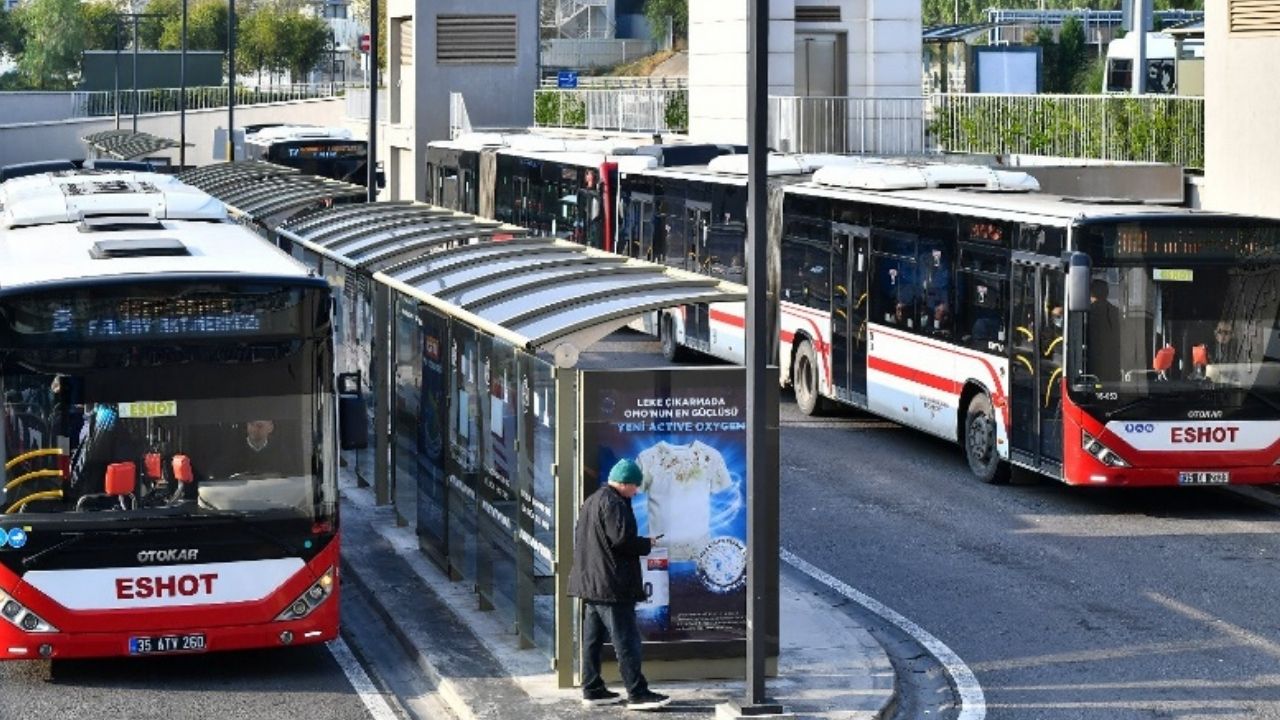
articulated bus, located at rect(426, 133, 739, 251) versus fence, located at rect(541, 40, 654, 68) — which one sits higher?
fence, located at rect(541, 40, 654, 68)

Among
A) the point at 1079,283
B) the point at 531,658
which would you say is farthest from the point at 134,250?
the point at 1079,283

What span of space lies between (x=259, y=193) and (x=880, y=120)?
17.3 metres

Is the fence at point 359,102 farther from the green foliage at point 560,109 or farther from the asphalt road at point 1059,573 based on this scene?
the asphalt road at point 1059,573

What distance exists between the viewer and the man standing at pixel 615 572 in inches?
508

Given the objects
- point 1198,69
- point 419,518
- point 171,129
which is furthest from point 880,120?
point 171,129

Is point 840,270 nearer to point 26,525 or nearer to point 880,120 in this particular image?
point 26,525

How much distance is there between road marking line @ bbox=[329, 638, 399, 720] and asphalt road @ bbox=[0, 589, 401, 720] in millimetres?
49

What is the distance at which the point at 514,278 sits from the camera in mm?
16047

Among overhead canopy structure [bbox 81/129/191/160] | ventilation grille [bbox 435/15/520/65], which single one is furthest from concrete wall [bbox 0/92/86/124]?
ventilation grille [bbox 435/15/520/65]

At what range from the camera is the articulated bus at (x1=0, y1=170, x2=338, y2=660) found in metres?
13.8

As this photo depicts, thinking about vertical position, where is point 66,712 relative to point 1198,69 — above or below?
below

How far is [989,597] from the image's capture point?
55.8ft

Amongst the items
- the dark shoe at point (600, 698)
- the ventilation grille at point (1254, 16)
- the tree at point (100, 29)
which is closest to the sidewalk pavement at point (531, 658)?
the dark shoe at point (600, 698)

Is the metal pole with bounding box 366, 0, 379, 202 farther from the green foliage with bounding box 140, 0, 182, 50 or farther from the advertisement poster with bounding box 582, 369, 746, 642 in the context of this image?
the green foliage with bounding box 140, 0, 182, 50
